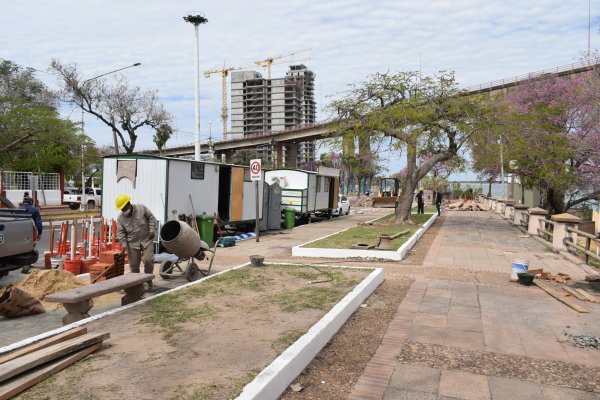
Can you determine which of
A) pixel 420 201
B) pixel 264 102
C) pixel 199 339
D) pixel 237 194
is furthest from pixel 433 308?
pixel 264 102

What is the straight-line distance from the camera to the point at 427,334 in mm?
5941

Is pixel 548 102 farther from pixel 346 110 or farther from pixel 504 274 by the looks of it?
pixel 504 274

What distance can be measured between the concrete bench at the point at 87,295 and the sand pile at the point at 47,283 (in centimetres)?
122

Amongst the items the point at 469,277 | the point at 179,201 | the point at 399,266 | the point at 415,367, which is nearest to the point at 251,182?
the point at 179,201

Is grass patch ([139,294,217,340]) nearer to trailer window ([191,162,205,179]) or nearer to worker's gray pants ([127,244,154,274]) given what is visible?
worker's gray pants ([127,244,154,274])

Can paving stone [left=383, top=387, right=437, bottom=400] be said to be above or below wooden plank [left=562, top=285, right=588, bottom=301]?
below

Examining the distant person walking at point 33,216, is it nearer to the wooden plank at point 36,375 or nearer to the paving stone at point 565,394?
the wooden plank at point 36,375

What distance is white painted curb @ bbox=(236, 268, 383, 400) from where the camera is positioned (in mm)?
3865

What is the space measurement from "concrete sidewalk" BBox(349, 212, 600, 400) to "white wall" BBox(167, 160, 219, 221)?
729 cm

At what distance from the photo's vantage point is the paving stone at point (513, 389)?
4209 millimetres

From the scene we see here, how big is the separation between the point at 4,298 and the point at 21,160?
124ft

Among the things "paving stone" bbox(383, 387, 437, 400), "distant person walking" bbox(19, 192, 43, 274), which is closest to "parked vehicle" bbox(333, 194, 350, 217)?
"distant person walking" bbox(19, 192, 43, 274)

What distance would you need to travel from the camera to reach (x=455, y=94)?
66.4 ft

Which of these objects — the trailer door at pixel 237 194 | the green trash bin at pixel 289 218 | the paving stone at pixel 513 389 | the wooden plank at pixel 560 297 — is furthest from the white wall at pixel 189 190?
the paving stone at pixel 513 389
